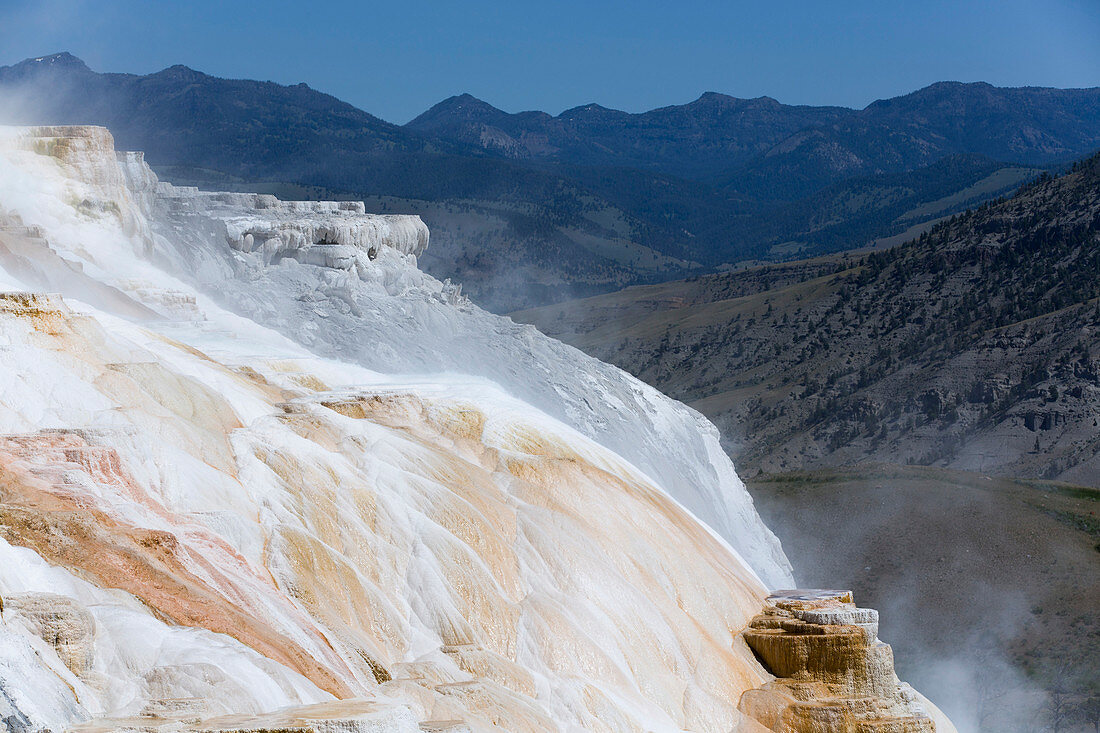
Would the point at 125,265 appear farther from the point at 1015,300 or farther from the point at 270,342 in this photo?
the point at 1015,300

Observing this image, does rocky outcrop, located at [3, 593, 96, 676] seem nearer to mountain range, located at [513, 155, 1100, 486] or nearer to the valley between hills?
the valley between hills

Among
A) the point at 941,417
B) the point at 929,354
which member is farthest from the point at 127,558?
the point at 929,354

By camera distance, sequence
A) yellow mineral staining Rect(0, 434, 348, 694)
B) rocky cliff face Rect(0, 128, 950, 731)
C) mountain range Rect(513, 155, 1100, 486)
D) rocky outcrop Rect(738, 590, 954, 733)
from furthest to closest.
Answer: mountain range Rect(513, 155, 1100, 486) → rocky outcrop Rect(738, 590, 954, 733) → yellow mineral staining Rect(0, 434, 348, 694) → rocky cliff face Rect(0, 128, 950, 731)

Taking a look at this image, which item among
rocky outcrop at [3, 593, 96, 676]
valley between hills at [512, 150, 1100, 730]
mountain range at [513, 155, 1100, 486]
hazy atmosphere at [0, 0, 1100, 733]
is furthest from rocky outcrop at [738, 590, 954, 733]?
mountain range at [513, 155, 1100, 486]

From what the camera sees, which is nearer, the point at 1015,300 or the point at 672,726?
the point at 672,726

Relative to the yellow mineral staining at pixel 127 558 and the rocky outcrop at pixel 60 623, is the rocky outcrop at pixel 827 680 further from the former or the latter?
the rocky outcrop at pixel 60 623

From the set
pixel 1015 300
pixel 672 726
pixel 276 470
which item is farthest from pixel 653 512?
pixel 1015 300

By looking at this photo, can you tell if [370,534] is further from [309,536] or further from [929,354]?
[929,354]
